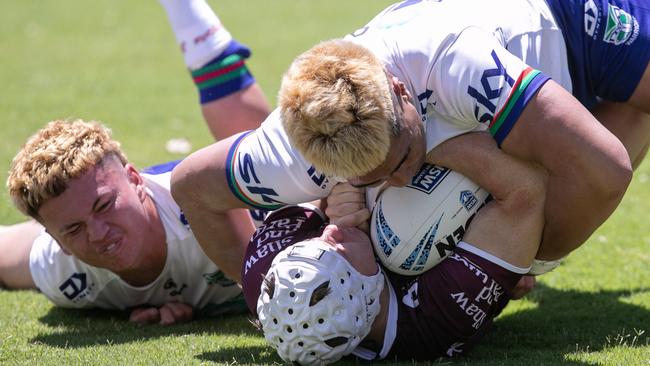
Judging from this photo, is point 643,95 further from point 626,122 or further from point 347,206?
point 347,206

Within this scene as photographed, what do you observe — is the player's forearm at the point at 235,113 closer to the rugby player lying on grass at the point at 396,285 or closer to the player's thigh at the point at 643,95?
the rugby player lying on grass at the point at 396,285

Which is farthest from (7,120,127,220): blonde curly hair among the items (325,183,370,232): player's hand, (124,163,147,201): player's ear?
(325,183,370,232): player's hand

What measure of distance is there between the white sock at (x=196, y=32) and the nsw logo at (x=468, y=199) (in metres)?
2.44

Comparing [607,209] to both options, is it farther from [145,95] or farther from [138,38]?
[138,38]

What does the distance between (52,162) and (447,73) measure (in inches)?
81.8

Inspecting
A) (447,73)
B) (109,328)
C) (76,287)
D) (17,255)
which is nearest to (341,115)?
(447,73)

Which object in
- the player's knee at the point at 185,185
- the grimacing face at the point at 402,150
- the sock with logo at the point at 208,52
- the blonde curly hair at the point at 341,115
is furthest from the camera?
the sock with logo at the point at 208,52

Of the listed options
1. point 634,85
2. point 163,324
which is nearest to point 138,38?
point 163,324

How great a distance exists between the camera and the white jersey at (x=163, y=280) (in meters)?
5.20

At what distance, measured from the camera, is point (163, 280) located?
207 inches

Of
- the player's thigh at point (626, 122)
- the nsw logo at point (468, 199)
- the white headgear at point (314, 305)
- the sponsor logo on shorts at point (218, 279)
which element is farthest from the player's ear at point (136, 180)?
the player's thigh at point (626, 122)

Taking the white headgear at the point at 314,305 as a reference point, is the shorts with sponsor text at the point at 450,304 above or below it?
below

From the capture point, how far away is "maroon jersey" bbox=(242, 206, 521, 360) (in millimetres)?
3977

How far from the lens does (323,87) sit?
3.64 metres
